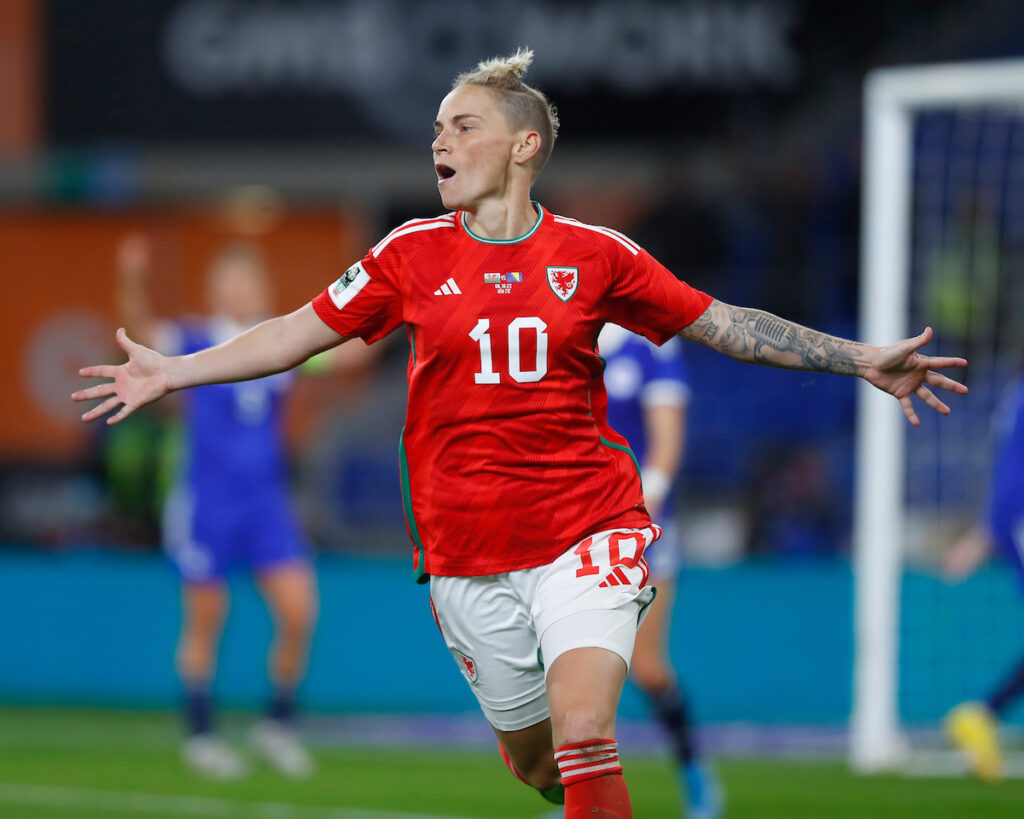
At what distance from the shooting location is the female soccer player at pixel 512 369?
14.5 feet

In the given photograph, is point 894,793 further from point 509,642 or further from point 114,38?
point 114,38

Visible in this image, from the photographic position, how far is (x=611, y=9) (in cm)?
1608

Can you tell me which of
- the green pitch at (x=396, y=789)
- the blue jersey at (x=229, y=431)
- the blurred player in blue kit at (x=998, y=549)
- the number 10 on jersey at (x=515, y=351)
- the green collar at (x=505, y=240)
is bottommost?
the green pitch at (x=396, y=789)

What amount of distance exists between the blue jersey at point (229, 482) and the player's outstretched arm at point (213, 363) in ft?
13.8

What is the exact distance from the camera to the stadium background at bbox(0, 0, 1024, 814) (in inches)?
443

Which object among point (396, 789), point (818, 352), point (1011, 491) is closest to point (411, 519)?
point (818, 352)

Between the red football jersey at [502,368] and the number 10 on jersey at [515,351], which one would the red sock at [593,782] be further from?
the number 10 on jersey at [515,351]

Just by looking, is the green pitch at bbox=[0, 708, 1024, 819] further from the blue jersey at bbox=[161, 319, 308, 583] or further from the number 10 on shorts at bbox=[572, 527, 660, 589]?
the number 10 on shorts at bbox=[572, 527, 660, 589]

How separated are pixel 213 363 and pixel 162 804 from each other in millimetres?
3635

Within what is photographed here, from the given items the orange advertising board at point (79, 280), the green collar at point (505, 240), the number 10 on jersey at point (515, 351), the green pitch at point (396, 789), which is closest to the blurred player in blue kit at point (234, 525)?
the green pitch at point (396, 789)

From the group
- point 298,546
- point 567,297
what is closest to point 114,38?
point 298,546

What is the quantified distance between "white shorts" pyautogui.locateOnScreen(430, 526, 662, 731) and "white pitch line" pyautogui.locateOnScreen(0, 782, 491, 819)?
8.34 ft

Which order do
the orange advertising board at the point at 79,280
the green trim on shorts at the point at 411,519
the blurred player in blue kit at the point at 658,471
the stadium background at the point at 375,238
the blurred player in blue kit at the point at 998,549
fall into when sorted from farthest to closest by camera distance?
the orange advertising board at the point at 79,280 < the stadium background at the point at 375,238 < the blurred player in blue kit at the point at 998,549 < the blurred player in blue kit at the point at 658,471 < the green trim on shorts at the point at 411,519

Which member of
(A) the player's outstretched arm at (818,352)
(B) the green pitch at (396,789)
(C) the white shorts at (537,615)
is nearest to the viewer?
(C) the white shorts at (537,615)
